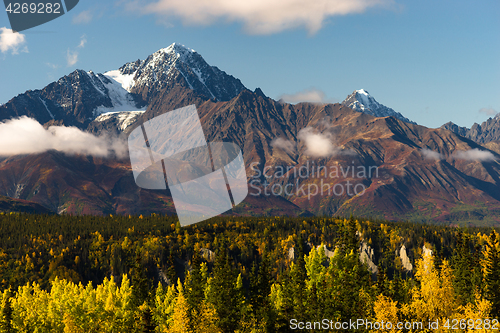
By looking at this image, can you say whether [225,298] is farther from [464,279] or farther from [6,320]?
[464,279]

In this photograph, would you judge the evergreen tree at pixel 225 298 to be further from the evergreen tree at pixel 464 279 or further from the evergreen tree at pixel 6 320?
the evergreen tree at pixel 464 279

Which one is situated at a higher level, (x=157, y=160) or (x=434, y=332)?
(x=157, y=160)

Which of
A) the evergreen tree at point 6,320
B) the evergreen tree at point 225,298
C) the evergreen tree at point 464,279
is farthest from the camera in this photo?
the evergreen tree at point 464,279

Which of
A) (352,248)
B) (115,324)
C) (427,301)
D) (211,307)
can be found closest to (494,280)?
(427,301)

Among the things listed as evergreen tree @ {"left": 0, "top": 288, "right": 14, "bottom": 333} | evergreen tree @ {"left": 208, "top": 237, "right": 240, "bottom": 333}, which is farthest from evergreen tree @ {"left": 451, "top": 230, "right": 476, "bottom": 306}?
evergreen tree @ {"left": 0, "top": 288, "right": 14, "bottom": 333}

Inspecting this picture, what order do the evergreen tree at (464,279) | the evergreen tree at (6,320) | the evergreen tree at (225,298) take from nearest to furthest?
1. the evergreen tree at (6,320)
2. the evergreen tree at (225,298)
3. the evergreen tree at (464,279)

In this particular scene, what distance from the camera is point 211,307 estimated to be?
242 feet

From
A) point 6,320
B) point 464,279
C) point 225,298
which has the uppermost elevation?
point 225,298

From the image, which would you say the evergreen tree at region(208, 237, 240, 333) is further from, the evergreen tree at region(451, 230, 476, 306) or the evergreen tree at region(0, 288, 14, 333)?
the evergreen tree at region(451, 230, 476, 306)

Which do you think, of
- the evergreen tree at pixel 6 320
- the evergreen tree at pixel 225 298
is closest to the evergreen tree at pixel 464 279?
the evergreen tree at pixel 225 298

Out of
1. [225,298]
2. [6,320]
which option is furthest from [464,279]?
[6,320]

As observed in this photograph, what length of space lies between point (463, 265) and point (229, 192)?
102 metres

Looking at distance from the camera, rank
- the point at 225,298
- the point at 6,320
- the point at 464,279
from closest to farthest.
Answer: the point at 6,320 < the point at 225,298 < the point at 464,279

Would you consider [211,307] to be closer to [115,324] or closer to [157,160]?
[115,324]
